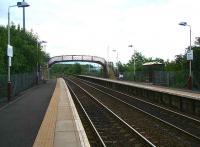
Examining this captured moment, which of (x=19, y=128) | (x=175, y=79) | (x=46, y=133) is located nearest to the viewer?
(x=46, y=133)

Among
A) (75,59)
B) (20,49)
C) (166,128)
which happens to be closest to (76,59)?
(75,59)

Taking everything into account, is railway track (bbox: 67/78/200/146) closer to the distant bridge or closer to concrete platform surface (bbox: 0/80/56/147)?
concrete platform surface (bbox: 0/80/56/147)

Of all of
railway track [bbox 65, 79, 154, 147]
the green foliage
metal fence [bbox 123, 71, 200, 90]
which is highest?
the green foliage

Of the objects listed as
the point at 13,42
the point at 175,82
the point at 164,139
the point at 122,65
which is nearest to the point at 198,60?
the point at 175,82

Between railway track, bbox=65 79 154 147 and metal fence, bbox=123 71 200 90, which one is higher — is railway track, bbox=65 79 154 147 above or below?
below

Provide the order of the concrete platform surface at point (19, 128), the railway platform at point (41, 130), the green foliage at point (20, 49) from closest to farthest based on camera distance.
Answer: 1. the railway platform at point (41, 130)
2. the concrete platform surface at point (19, 128)
3. the green foliage at point (20, 49)

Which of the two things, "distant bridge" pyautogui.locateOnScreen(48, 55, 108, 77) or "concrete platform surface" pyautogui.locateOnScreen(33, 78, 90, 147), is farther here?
"distant bridge" pyautogui.locateOnScreen(48, 55, 108, 77)

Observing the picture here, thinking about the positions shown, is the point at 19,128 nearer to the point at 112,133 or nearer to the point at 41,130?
the point at 41,130

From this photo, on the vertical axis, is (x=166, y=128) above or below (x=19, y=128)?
below

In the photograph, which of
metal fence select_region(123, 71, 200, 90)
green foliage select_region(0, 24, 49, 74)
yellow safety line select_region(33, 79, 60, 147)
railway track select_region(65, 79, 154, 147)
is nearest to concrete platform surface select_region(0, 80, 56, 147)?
yellow safety line select_region(33, 79, 60, 147)

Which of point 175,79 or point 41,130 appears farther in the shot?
point 175,79

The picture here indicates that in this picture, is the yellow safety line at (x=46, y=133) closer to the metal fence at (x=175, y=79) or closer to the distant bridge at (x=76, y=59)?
the metal fence at (x=175, y=79)

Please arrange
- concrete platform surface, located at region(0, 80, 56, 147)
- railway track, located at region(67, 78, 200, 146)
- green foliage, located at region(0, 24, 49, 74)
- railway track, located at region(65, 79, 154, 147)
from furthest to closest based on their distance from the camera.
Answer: green foliage, located at region(0, 24, 49, 74)
railway track, located at region(67, 78, 200, 146)
railway track, located at region(65, 79, 154, 147)
concrete platform surface, located at region(0, 80, 56, 147)

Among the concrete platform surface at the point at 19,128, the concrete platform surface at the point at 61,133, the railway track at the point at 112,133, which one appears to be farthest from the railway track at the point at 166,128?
the concrete platform surface at the point at 19,128
